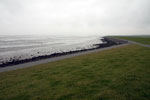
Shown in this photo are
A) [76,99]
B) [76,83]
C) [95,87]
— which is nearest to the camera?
[76,99]

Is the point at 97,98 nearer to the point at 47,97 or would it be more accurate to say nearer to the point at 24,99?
the point at 47,97

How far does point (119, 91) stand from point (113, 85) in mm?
544

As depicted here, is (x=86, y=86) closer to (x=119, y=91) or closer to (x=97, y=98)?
Result: (x=97, y=98)

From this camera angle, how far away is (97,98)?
394cm

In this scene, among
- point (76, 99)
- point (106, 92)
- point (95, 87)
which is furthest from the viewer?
point (95, 87)

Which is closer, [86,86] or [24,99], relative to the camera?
[24,99]

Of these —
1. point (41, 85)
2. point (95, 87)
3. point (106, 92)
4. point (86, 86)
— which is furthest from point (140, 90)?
point (41, 85)

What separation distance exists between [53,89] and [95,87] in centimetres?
215

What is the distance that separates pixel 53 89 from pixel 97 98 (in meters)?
2.23

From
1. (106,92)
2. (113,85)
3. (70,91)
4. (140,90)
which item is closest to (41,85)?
Answer: (70,91)

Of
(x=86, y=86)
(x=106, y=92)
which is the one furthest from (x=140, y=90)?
(x=86, y=86)

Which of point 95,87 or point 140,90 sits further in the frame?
point 95,87

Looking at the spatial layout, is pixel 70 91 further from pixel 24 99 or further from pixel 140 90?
pixel 140 90

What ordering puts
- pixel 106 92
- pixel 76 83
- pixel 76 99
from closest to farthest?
1. pixel 76 99
2. pixel 106 92
3. pixel 76 83
